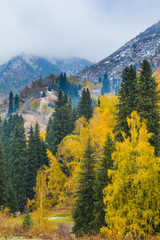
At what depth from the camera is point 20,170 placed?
3706cm

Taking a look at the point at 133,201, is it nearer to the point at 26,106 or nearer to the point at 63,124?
the point at 63,124

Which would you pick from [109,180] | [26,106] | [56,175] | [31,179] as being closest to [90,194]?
[109,180]

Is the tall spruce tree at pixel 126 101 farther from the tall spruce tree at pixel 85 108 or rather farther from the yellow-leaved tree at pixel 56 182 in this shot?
the tall spruce tree at pixel 85 108

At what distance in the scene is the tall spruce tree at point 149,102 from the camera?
18.3 m

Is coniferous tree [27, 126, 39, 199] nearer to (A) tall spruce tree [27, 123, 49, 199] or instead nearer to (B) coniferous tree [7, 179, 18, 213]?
(A) tall spruce tree [27, 123, 49, 199]

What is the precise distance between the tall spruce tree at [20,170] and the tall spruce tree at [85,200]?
20967 millimetres

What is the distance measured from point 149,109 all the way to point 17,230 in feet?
59.3

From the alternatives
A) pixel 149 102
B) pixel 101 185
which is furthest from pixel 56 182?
pixel 149 102

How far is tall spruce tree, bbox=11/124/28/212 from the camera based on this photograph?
35094 millimetres

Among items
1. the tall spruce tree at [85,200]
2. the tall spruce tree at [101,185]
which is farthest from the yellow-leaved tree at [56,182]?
the tall spruce tree at [101,185]

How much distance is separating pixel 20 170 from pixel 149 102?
97.9 ft

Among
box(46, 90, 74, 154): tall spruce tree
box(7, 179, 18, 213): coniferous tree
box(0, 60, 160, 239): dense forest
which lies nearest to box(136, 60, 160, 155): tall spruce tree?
box(0, 60, 160, 239): dense forest

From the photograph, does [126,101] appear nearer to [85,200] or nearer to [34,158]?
[85,200]

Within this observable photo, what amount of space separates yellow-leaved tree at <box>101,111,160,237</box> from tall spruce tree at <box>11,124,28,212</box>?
26183mm
